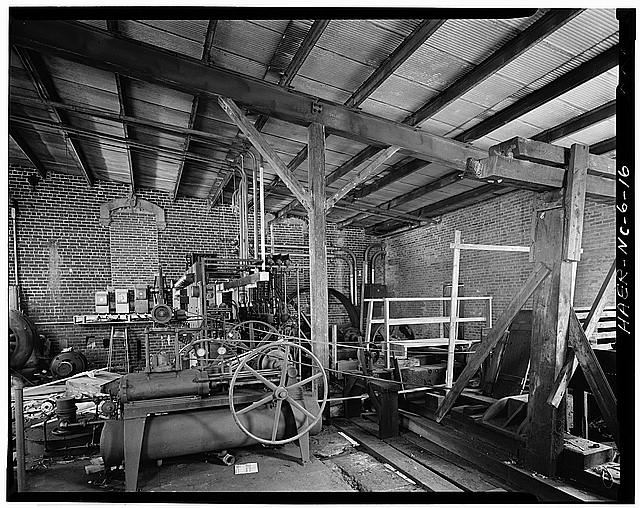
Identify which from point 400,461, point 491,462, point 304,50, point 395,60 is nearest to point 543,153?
point 395,60

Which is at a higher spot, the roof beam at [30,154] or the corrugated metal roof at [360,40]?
the corrugated metal roof at [360,40]

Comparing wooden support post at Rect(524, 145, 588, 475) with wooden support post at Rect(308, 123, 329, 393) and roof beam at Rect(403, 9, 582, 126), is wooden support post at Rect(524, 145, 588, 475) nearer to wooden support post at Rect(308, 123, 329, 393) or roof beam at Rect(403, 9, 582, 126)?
roof beam at Rect(403, 9, 582, 126)

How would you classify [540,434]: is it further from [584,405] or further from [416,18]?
[416,18]

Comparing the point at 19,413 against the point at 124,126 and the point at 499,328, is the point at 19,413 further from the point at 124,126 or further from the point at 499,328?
the point at 124,126

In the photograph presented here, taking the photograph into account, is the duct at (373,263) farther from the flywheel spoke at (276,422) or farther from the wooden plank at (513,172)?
the wooden plank at (513,172)

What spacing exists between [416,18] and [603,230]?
16.6ft

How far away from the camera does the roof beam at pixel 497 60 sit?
134 inches

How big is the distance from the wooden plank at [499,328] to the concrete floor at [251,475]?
3.27 feet

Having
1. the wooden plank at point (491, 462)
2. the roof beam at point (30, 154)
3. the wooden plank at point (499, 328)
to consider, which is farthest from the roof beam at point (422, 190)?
the roof beam at point (30, 154)

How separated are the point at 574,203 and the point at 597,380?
54.7 inches

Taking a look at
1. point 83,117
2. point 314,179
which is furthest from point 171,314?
point 83,117

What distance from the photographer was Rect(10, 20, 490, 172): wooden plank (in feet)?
11.8

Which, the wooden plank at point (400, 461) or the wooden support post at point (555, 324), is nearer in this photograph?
the wooden support post at point (555, 324)

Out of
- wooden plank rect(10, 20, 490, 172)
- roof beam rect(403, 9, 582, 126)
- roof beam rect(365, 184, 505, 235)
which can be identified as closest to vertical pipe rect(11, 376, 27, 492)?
wooden plank rect(10, 20, 490, 172)
